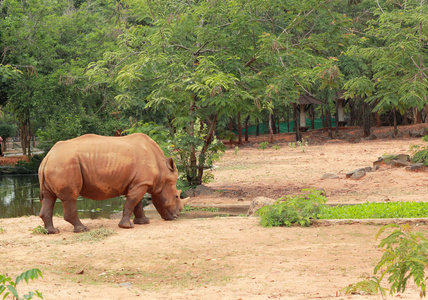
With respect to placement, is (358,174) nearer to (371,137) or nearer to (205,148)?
(205,148)

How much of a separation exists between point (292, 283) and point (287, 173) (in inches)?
571

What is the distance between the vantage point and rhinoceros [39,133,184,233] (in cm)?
969

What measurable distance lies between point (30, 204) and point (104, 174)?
9103 millimetres

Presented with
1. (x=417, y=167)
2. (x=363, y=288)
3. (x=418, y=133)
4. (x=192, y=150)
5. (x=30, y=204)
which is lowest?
(x=30, y=204)

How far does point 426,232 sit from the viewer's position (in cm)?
866

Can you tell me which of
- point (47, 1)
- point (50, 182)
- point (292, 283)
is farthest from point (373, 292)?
point (47, 1)

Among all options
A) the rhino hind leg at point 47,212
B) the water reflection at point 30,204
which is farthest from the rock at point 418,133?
the rhino hind leg at point 47,212

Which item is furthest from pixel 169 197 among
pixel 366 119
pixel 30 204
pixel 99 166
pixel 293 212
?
pixel 366 119

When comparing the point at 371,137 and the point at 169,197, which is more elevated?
the point at 371,137

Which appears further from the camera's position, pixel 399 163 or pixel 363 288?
pixel 399 163

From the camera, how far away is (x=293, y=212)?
32.6 ft

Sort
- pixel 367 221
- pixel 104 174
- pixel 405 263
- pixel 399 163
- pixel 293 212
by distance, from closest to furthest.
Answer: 1. pixel 405 263
2. pixel 367 221
3. pixel 293 212
4. pixel 104 174
5. pixel 399 163

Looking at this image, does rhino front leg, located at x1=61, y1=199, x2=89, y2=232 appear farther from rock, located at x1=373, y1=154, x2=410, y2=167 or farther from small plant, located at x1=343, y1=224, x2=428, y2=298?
rock, located at x1=373, y1=154, x2=410, y2=167

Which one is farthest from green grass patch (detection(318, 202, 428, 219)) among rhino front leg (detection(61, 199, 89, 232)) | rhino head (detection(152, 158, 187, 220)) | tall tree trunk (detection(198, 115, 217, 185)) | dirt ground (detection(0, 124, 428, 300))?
tall tree trunk (detection(198, 115, 217, 185))
